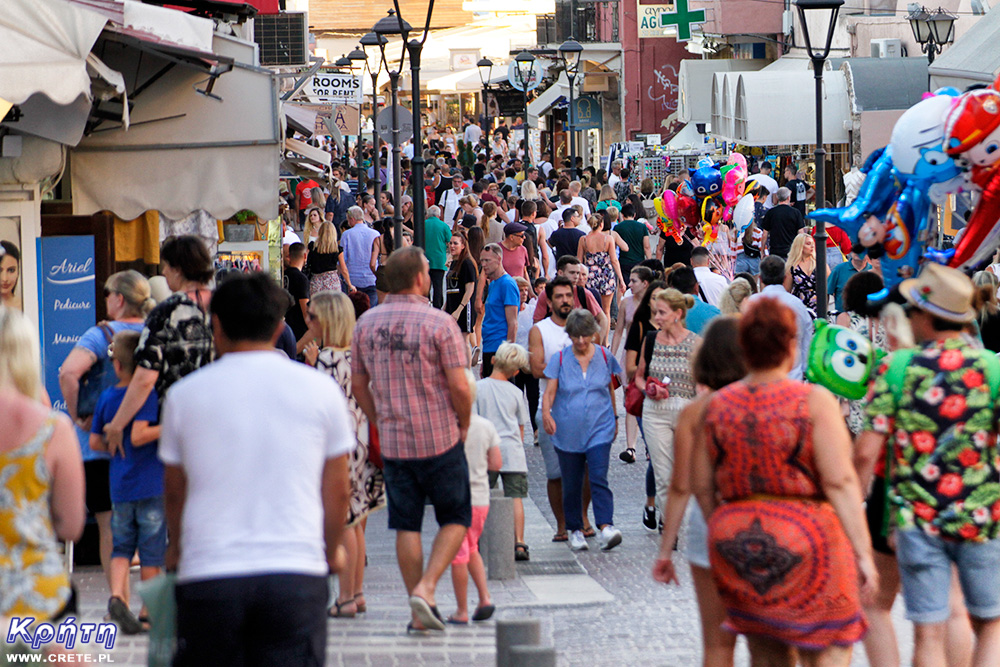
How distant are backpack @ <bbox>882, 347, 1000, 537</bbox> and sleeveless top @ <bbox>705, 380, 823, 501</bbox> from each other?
739 millimetres

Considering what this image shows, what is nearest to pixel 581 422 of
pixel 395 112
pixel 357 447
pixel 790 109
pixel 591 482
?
pixel 591 482

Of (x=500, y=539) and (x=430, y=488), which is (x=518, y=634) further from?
(x=500, y=539)

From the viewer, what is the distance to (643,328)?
9.72 meters

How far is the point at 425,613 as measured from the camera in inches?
261

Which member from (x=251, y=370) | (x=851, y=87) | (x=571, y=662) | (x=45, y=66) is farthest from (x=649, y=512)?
(x=851, y=87)

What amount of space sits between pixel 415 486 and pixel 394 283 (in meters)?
0.97

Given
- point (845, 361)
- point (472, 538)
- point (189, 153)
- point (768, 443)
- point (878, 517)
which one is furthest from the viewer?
point (189, 153)

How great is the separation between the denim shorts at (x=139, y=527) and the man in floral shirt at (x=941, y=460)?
3.34 m

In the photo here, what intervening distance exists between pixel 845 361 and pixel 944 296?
738 mm

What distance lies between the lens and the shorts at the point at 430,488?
6699mm

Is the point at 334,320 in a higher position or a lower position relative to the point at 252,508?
higher

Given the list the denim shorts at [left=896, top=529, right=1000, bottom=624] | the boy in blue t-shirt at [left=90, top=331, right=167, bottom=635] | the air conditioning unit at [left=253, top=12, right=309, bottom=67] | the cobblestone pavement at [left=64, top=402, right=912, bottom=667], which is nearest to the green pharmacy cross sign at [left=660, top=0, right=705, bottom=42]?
the air conditioning unit at [left=253, top=12, right=309, bottom=67]

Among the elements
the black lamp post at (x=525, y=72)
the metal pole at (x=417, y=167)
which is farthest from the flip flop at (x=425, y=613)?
the black lamp post at (x=525, y=72)

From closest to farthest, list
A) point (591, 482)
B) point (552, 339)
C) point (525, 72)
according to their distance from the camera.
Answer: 1. point (591, 482)
2. point (552, 339)
3. point (525, 72)
